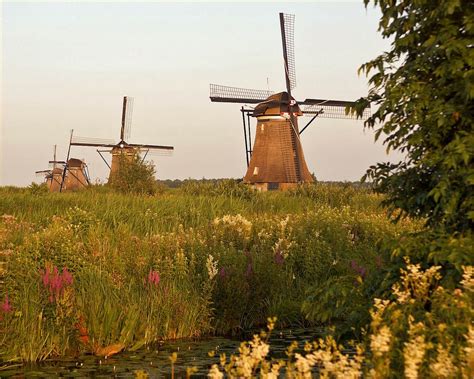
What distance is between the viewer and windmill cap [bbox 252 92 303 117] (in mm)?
46531

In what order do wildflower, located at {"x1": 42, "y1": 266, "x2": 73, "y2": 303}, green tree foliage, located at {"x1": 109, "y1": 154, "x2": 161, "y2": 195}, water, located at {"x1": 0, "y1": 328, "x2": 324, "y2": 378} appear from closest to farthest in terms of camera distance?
water, located at {"x1": 0, "y1": 328, "x2": 324, "y2": 378}
wildflower, located at {"x1": 42, "y1": 266, "x2": 73, "y2": 303}
green tree foliage, located at {"x1": 109, "y1": 154, "x2": 161, "y2": 195}

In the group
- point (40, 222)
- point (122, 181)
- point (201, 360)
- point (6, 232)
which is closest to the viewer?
point (201, 360)

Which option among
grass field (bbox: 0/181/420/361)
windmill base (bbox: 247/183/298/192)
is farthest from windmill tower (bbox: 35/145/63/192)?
grass field (bbox: 0/181/420/361)

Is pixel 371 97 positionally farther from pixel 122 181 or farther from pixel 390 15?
pixel 122 181

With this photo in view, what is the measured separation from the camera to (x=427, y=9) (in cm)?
916

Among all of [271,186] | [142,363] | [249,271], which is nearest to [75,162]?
[271,186]

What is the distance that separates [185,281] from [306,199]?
20.2 metres

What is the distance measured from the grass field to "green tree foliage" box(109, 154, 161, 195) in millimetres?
16863

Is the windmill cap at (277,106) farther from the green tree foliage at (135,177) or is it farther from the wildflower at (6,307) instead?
the wildflower at (6,307)

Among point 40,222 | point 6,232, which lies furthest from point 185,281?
point 40,222

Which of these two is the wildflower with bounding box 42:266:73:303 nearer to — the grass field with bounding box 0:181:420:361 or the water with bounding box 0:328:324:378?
the grass field with bounding box 0:181:420:361

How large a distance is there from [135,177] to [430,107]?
2936cm

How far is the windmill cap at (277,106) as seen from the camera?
46.5 metres

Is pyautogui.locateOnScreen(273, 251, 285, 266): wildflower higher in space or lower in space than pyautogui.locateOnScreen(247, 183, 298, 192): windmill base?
lower
